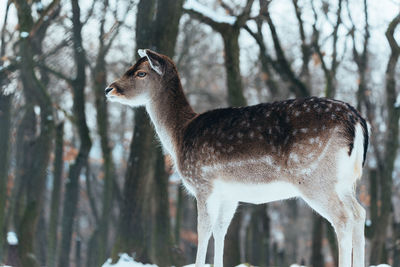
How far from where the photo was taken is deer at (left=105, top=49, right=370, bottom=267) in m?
5.34

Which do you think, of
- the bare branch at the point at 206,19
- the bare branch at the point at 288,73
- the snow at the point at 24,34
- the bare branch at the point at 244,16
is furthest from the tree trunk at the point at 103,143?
the bare branch at the point at 244,16

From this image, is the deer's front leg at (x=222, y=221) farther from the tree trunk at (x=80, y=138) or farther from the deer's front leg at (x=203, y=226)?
the tree trunk at (x=80, y=138)

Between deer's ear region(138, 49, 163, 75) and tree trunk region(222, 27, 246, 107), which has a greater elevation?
tree trunk region(222, 27, 246, 107)

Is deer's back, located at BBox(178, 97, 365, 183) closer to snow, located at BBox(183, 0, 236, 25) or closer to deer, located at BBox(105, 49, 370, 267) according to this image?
deer, located at BBox(105, 49, 370, 267)

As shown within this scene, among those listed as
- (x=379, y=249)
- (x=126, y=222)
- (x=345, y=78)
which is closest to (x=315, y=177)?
(x=126, y=222)

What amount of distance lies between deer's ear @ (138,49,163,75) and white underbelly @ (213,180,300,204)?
5.20 ft

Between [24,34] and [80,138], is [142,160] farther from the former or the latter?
[24,34]

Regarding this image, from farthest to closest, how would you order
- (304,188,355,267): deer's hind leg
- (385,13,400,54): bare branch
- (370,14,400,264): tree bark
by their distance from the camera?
(370,14,400,264): tree bark < (385,13,400,54): bare branch < (304,188,355,267): deer's hind leg

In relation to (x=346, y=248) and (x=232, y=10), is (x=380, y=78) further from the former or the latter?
(x=346, y=248)

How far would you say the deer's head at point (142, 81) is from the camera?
262 inches

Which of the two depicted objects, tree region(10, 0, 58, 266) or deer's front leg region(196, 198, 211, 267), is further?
tree region(10, 0, 58, 266)

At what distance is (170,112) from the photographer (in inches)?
268

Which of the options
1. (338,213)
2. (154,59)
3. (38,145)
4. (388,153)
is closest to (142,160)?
(154,59)

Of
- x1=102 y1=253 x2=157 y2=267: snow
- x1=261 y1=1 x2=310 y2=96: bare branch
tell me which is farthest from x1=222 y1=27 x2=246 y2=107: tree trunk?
x1=102 y1=253 x2=157 y2=267: snow
